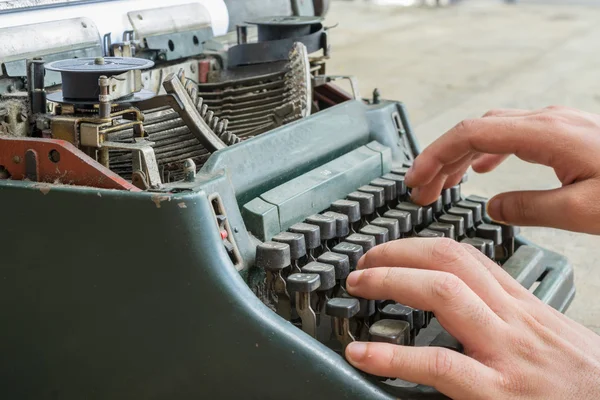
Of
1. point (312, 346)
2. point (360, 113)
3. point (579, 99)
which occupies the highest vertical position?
point (360, 113)

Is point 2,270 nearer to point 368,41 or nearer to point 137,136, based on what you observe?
point 137,136

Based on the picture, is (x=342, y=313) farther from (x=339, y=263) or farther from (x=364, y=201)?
(x=364, y=201)

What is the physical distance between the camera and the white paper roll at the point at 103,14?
1.78 metres

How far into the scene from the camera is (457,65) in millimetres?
7277

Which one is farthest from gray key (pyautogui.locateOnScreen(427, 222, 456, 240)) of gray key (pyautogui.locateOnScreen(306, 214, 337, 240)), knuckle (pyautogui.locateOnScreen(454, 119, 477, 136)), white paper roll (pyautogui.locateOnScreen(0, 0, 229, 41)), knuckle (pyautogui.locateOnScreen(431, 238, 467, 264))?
white paper roll (pyautogui.locateOnScreen(0, 0, 229, 41))

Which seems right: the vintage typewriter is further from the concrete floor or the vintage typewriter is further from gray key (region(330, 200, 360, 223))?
the concrete floor

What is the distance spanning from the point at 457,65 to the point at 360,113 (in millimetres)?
5410

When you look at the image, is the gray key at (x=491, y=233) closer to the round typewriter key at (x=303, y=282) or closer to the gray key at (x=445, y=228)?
the gray key at (x=445, y=228)

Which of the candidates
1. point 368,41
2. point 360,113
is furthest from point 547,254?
point 368,41

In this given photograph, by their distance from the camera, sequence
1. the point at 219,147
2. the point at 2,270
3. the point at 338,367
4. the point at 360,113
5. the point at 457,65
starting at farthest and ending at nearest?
the point at 457,65 → the point at 360,113 → the point at 219,147 → the point at 2,270 → the point at 338,367

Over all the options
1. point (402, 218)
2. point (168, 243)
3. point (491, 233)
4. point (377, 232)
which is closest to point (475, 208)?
point (491, 233)

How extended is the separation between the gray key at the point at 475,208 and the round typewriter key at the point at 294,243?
63 cm

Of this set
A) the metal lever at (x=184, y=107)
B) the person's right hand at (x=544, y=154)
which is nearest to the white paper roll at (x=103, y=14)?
the metal lever at (x=184, y=107)

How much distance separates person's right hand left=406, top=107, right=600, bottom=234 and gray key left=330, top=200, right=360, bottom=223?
0.21m
